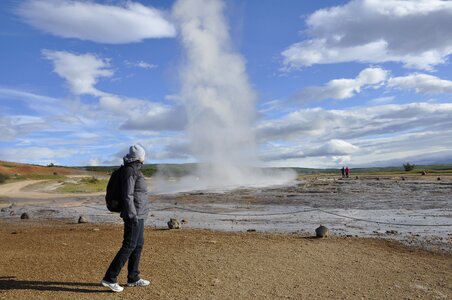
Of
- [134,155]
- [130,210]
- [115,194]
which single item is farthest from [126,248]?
[134,155]

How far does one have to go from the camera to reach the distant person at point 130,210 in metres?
6.29

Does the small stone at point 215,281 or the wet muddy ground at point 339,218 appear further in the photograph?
the wet muddy ground at point 339,218

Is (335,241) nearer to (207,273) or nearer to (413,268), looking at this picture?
(413,268)

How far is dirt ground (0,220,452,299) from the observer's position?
6566 mm

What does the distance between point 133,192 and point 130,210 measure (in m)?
0.25

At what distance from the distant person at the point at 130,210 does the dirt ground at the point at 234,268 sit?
0.28 metres

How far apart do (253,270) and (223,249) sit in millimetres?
1924

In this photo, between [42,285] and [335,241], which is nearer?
[42,285]

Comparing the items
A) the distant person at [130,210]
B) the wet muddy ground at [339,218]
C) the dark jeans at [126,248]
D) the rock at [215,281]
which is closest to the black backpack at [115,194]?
the distant person at [130,210]

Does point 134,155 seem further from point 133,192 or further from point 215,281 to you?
point 215,281

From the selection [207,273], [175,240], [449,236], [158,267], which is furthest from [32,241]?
[449,236]

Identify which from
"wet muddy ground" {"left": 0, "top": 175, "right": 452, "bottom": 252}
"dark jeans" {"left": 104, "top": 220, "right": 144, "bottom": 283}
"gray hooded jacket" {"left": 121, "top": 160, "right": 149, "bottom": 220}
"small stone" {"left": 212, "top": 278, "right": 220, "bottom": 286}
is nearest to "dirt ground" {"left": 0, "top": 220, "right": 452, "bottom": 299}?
"small stone" {"left": 212, "top": 278, "right": 220, "bottom": 286}

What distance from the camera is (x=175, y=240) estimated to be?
1105 centimetres

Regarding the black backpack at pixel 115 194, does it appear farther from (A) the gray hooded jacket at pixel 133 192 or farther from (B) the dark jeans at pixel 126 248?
(B) the dark jeans at pixel 126 248
